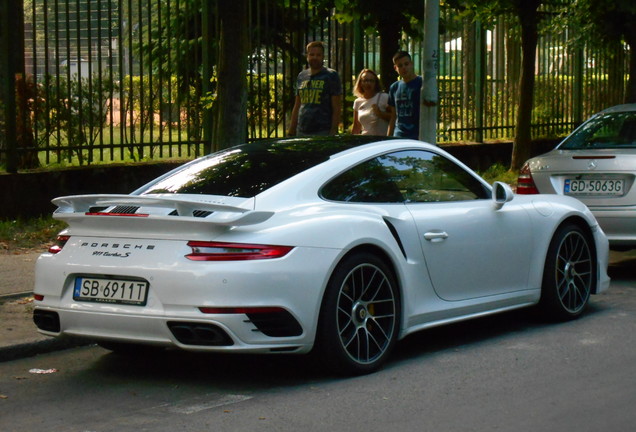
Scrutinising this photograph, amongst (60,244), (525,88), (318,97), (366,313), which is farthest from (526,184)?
(525,88)

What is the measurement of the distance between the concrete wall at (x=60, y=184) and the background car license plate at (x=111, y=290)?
19.9 feet

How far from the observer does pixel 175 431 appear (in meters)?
5.47

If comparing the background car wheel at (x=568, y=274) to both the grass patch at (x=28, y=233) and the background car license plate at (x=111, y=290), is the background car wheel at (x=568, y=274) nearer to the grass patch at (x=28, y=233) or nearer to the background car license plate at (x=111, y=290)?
the background car license plate at (x=111, y=290)

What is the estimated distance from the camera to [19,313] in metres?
8.28

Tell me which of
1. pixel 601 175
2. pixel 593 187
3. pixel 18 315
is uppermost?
pixel 601 175

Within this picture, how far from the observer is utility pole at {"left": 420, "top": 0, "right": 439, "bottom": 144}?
35.7 feet

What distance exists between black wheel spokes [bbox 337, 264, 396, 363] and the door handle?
48 cm

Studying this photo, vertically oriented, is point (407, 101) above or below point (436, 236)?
above

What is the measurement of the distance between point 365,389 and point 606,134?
16.9ft

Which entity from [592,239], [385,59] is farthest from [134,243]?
[385,59]

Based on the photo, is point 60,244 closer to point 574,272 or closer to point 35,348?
point 35,348

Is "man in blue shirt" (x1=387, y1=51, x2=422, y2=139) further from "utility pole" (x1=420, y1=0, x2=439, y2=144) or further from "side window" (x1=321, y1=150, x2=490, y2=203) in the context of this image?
"side window" (x1=321, y1=150, x2=490, y2=203)

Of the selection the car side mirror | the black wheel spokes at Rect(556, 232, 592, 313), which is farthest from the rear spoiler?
the black wheel spokes at Rect(556, 232, 592, 313)

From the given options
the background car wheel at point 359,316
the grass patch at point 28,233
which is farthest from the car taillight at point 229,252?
the grass patch at point 28,233
